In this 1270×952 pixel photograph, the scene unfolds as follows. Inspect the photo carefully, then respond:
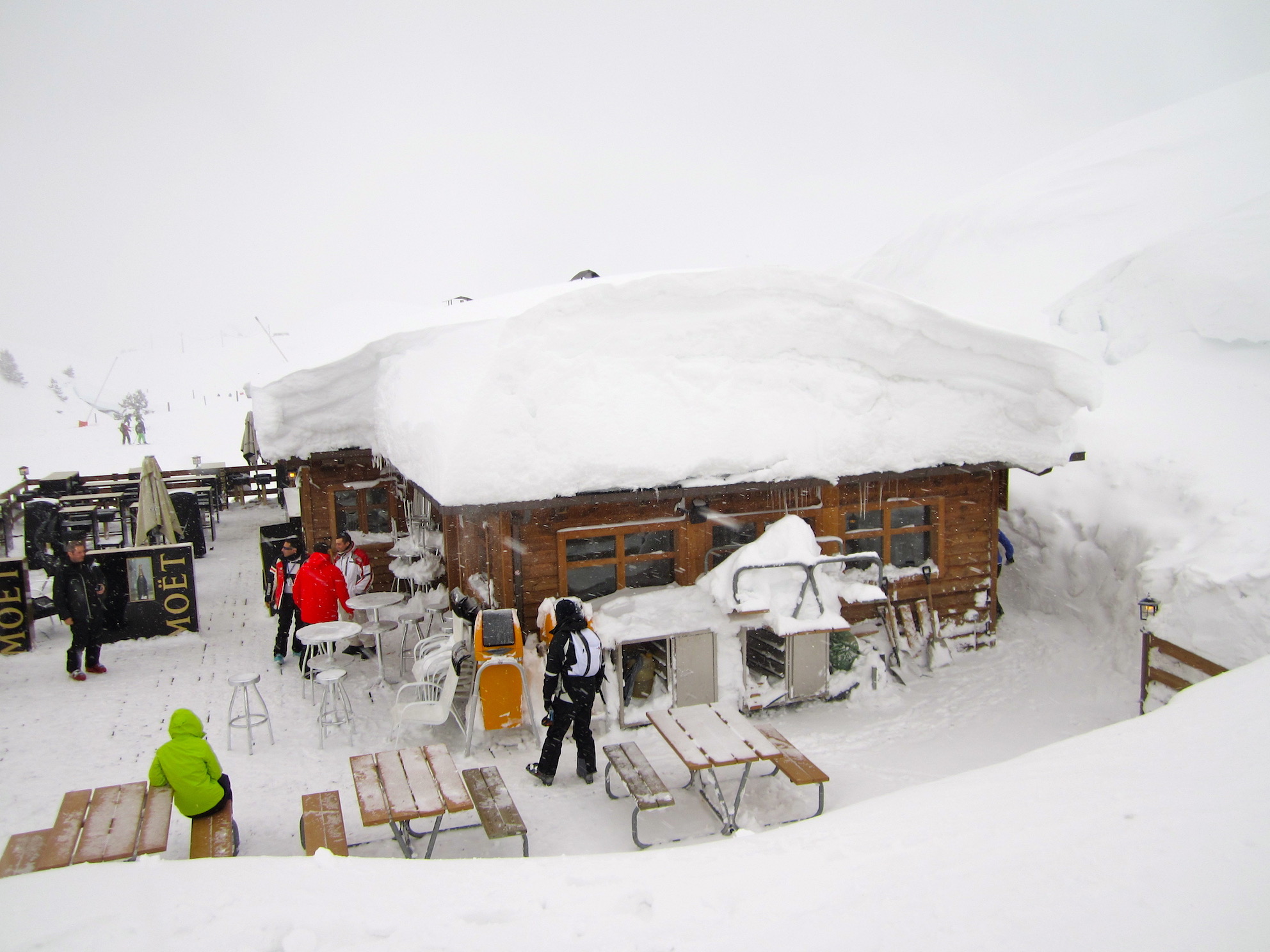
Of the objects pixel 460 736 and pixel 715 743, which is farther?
pixel 460 736

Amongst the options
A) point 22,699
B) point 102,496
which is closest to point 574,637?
point 22,699

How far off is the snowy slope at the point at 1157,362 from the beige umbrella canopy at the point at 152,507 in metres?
14.3

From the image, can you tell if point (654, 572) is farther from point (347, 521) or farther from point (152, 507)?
point (152, 507)

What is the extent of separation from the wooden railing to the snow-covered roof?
9.16 feet

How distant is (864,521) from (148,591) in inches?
389

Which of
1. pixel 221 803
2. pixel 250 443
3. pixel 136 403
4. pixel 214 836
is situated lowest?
pixel 214 836

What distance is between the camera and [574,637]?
22.5 ft

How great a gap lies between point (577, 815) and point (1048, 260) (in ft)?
68.1

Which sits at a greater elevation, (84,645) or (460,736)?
(84,645)

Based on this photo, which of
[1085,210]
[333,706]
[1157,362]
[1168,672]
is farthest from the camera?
[1085,210]

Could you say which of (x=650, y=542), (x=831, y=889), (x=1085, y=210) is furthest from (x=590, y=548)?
(x=1085, y=210)

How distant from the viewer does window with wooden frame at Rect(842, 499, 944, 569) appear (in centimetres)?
1017

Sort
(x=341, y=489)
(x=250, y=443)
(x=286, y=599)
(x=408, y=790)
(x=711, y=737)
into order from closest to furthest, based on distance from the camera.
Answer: (x=408, y=790) → (x=711, y=737) → (x=286, y=599) → (x=341, y=489) → (x=250, y=443)

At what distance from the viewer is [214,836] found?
5.34 metres
